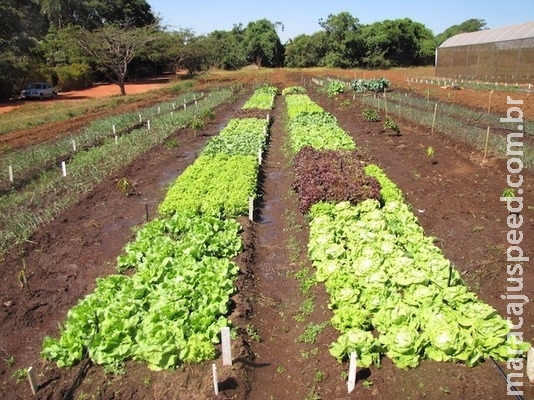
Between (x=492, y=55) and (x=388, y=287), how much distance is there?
3469 centimetres

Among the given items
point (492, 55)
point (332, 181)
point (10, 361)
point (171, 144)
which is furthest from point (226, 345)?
point (492, 55)

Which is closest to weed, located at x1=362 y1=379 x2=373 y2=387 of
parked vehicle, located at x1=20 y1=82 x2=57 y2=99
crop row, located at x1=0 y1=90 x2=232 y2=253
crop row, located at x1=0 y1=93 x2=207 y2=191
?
crop row, located at x1=0 y1=90 x2=232 y2=253

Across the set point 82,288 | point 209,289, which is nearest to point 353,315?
point 209,289

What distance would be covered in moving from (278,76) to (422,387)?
47.3 m

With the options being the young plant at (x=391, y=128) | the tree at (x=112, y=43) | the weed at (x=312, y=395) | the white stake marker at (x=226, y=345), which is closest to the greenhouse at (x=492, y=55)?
the young plant at (x=391, y=128)

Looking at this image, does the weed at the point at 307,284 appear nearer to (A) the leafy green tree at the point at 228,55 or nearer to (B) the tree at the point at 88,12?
(B) the tree at the point at 88,12

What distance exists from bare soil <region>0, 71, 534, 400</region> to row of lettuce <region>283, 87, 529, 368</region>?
0.73 ft

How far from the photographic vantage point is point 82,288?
21.1ft

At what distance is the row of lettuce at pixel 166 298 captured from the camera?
464 centimetres

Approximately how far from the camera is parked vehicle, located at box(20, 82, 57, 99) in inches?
1380

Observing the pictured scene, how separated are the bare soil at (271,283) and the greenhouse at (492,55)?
70.2ft

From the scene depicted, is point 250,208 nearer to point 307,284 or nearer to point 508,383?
point 307,284

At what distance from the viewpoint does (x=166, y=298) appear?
5246mm

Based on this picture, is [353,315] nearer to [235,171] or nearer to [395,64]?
[235,171]
